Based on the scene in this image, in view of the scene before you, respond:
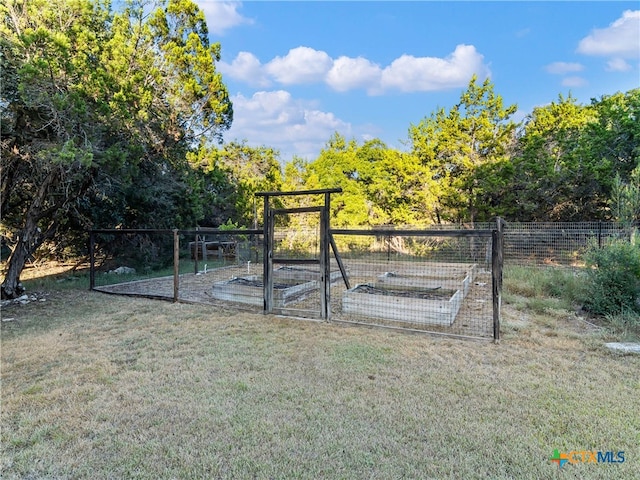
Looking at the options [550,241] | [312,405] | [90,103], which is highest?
[90,103]

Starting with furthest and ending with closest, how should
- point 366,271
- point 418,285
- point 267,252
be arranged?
point 366,271, point 418,285, point 267,252

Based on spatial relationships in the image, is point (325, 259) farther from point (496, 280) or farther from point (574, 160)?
point (574, 160)

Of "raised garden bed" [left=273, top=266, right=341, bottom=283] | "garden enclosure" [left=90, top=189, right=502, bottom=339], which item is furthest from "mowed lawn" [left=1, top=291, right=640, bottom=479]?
"raised garden bed" [left=273, top=266, right=341, bottom=283]

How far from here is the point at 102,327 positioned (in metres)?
4.55

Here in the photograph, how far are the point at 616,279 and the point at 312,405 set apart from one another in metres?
4.80

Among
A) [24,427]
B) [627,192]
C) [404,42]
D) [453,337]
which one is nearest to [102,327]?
[24,427]

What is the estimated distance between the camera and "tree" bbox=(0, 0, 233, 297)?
15.3ft

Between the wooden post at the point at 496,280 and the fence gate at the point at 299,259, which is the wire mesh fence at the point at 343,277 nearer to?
the fence gate at the point at 299,259

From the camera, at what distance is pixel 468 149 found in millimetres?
13609

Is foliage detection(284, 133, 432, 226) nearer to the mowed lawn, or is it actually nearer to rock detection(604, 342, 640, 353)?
the mowed lawn

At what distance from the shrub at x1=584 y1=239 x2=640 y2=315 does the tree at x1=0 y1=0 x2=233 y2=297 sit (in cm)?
721

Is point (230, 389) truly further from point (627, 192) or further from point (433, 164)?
point (433, 164)

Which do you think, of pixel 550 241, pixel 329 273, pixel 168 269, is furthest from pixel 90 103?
pixel 550 241

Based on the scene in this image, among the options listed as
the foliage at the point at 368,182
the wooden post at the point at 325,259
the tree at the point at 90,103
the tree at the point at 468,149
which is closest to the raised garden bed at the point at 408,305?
the wooden post at the point at 325,259
